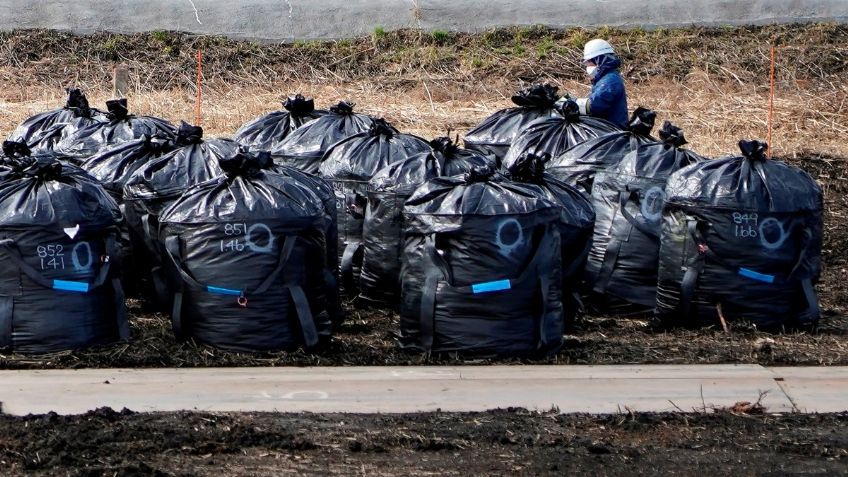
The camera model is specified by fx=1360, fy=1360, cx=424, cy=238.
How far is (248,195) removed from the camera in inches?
251

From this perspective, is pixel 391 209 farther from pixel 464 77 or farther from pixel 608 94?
pixel 464 77

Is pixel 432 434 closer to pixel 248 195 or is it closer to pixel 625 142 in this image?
pixel 248 195

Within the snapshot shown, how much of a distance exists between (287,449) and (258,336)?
1.43 metres

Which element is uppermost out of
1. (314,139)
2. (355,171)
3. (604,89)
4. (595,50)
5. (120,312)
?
(595,50)

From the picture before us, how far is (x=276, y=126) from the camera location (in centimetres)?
928

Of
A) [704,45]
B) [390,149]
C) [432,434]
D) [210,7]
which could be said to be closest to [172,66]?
[210,7]

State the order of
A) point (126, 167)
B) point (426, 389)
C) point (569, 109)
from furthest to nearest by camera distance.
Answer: point (569, 109)
point (126, 167)
point (426, 389)

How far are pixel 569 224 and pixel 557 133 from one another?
163 cm

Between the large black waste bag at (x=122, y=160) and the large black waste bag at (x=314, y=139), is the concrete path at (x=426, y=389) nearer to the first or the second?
the large black waste bag at (x=122, y=160)

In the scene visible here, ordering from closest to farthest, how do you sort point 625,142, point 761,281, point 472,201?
point 472,201
point 761,281
point 625,142

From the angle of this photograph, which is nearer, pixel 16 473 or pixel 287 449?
pixel 16 473

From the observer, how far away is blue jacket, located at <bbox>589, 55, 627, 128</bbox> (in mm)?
9602

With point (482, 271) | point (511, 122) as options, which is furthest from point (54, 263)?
point (511, 122)

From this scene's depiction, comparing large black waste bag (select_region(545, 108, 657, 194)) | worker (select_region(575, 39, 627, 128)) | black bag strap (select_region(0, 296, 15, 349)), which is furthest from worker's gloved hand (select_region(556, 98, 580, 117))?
black bag strap (select_region(0, 296, 15, 349))
